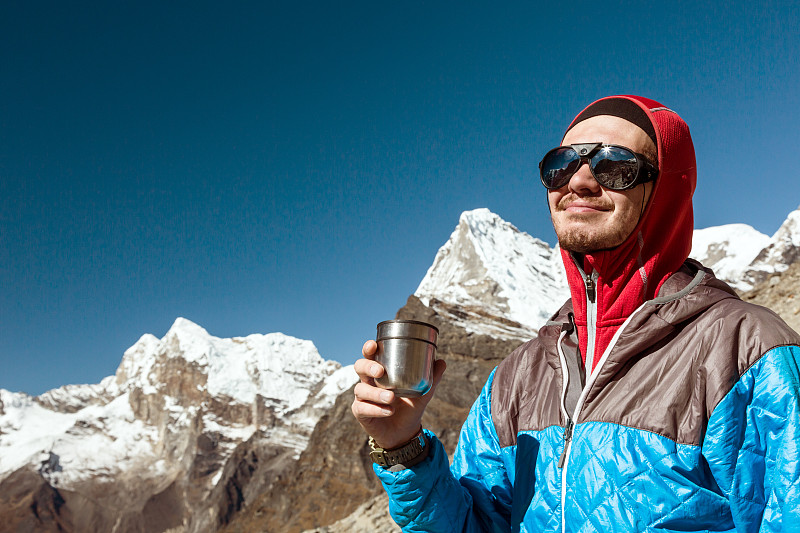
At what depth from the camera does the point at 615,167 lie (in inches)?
72.0

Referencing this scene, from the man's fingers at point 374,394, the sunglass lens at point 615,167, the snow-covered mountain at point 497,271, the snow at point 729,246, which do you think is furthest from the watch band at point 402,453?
the snow at point 729,246

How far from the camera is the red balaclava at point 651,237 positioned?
5.96 feet

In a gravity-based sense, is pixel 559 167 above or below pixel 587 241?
above

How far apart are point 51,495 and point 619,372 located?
17399cm

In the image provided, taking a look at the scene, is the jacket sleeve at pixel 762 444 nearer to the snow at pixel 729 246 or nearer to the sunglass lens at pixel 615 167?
the sunglass lens at pixel 615 167

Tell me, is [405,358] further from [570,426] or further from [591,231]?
[591,231]

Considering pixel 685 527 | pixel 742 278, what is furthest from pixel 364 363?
pixel 742 278

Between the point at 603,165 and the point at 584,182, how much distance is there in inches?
3.3

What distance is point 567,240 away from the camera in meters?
1.87

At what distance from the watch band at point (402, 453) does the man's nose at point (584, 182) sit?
0.99m

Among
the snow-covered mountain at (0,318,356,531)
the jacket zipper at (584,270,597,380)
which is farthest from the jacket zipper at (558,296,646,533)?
the snow-covered mountain at (0,318,356,531)

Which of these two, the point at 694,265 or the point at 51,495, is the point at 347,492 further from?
the point at 51,495

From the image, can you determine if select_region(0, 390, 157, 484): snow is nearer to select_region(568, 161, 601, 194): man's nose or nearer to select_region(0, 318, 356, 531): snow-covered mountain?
select_region(0, 318, 356, 531): snow-covered mountain

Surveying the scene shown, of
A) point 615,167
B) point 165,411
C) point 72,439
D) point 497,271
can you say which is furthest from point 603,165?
point 165,411
